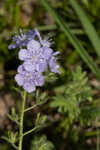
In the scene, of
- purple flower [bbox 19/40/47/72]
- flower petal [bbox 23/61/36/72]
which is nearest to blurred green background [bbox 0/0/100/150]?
purple flower [bbox 19/40/47/72]

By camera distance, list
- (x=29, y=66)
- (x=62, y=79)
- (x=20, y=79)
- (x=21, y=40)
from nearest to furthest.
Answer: (x=29, y=66), (x=20, y=79), (x=21, y=40), (x=62, y=79)

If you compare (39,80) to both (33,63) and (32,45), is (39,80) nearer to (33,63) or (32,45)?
(33,63)

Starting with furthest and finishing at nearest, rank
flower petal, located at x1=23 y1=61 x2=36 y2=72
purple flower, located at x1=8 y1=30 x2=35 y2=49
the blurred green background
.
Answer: the blurred green background, purple flower, located at x1=8 y1=30 x2=35 y2=49, flower petal, located at x1=23 y1=61 x2=36 y2=72

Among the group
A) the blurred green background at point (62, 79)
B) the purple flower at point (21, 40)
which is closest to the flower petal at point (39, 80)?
the purple flower at point (21, 40)

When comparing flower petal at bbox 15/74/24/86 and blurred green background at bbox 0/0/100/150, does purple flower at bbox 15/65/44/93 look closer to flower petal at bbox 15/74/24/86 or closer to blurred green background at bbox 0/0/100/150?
flower petal at bbox 15/74/24/86

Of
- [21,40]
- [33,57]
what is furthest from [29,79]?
[21,40]

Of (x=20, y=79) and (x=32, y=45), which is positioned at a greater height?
(x=32, y=45)

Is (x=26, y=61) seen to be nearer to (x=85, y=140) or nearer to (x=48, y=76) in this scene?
(x=48, y=76)

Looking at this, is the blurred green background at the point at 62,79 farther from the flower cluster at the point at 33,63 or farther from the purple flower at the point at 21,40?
the flower cluster at the point at 33,63

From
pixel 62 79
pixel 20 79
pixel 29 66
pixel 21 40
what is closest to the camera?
pixel 29 66
